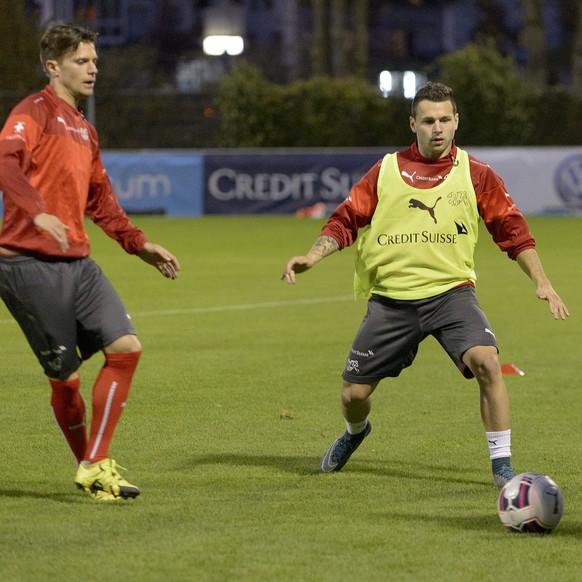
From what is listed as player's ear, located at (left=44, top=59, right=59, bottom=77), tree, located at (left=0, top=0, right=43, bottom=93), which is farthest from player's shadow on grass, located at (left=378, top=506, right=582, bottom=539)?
tree, located at (left=0, top=0, right=43, bottom=93)

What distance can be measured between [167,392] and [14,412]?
1262 mm

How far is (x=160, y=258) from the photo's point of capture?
686 cm

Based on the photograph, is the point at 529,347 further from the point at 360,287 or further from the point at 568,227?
the point at 568,227

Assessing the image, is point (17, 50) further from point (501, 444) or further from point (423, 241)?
point (501, 444)

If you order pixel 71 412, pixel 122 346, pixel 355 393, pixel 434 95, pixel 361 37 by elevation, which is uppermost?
pixel 434 95

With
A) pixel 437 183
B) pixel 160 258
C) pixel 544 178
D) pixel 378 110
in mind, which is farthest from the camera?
pixel 378 110

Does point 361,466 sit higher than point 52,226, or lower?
lower

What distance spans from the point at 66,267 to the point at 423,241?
181 centimetres

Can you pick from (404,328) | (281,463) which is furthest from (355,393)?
(281,463)

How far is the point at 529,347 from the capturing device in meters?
12.5

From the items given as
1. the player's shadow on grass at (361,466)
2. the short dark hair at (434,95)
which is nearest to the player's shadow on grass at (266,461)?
the player's shadow on grass at (361,466)

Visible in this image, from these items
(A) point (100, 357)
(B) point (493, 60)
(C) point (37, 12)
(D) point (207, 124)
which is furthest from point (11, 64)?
(A) point (100, 357)

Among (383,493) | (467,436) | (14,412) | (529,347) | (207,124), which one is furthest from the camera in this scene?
(207,124)

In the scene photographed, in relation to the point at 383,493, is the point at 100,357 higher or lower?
lower
